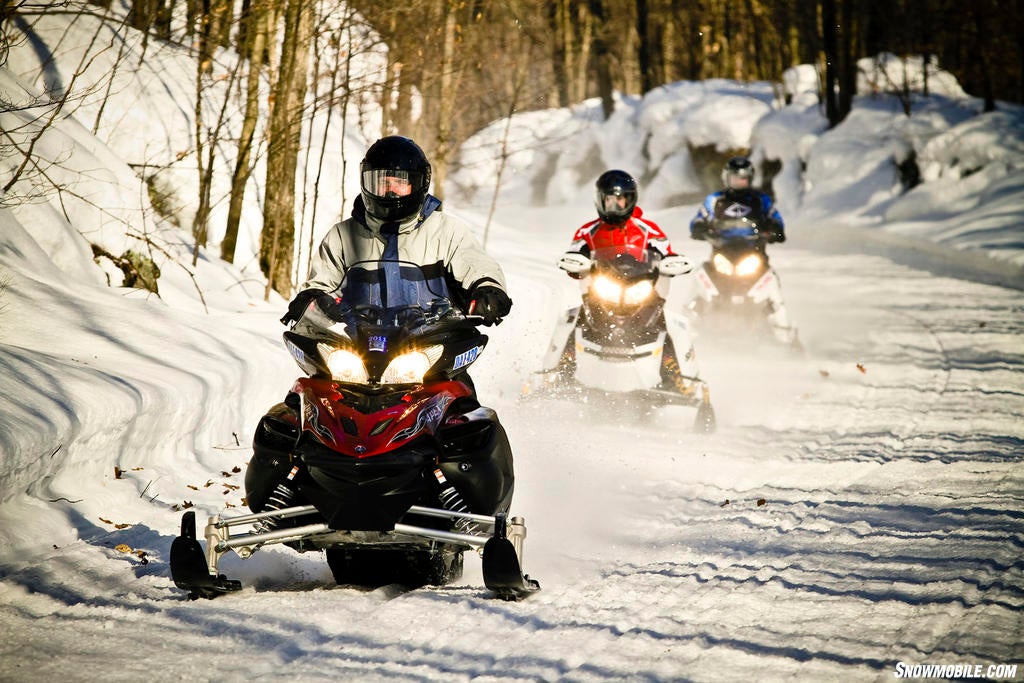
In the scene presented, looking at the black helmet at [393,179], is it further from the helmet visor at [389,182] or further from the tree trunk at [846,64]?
the tree trunk at [846,64]

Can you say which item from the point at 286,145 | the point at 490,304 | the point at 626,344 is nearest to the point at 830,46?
the point at 286,145

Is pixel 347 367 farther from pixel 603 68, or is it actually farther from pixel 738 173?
pixel 603 68

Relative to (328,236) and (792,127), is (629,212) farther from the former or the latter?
(792,127)

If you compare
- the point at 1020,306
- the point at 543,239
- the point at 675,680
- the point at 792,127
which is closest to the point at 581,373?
the point at 675,680

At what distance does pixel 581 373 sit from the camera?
8.53m

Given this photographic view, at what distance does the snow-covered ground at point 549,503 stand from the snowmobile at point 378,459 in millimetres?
275

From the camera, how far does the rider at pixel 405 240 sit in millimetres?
4754

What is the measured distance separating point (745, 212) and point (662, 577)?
8.07m

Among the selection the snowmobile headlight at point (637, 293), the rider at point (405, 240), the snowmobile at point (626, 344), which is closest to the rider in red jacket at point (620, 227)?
the snowmobile at point (626, 344)

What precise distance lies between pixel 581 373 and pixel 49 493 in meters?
4.50

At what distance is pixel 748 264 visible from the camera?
11.6 meters

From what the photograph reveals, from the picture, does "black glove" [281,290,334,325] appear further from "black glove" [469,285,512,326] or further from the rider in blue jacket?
the rider in blue jacket

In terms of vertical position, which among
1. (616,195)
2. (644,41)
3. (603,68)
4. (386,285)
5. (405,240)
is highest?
(644,41)

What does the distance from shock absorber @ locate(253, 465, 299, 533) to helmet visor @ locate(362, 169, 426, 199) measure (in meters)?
1.38
